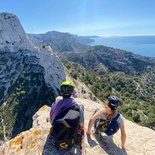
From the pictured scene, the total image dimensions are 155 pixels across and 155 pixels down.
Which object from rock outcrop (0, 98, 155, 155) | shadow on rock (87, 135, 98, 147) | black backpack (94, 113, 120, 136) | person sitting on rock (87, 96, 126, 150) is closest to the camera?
rock outcrop (0, 98, 155, 155)

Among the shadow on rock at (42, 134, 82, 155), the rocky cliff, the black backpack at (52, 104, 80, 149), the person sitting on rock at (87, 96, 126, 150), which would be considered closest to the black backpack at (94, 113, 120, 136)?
the person sitting on rock at (87, 96, 126, 150)

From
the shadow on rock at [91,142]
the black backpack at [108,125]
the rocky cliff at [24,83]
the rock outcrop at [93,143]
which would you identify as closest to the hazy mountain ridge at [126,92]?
the rocky cliff at [24,83]

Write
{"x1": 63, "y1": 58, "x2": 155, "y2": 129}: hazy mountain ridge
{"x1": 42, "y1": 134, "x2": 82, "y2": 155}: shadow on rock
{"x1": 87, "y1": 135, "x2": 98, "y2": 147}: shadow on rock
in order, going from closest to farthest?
{"x1": 42, "y1": 134, "x2": 82, "y2": 155}: shadow on rock < {"x1": 87, "y1": 135, "x2": 98, "y2": 147}: shadow on rock < {"x1": 63, "y1": 58, "x2": 155, "y2": 129}: hazy mountain ridge

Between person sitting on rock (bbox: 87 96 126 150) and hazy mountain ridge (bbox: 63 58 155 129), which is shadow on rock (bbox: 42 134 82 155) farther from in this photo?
hazy mountain ridge (bbox: 63 58 155 129)

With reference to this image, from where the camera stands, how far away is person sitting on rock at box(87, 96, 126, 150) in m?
8.51

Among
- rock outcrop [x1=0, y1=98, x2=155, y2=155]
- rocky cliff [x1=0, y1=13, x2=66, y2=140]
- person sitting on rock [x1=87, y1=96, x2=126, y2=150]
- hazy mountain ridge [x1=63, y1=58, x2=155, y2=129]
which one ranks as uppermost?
person sitting on rock [x1=87, y1=96, x2=126, y2=150]

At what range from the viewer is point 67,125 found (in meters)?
7.16

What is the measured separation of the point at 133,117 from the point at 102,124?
67.6m

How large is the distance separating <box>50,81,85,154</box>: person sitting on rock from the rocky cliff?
5506 cm

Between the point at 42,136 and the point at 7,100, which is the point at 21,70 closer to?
the point at 7,100

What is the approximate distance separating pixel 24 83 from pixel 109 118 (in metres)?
72.7

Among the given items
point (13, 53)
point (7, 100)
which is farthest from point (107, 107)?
point (13, 53)

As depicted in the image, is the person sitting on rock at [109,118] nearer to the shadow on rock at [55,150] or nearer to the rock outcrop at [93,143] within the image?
the rock outcrop at [93,143]

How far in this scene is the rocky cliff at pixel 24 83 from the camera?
6619 cm
